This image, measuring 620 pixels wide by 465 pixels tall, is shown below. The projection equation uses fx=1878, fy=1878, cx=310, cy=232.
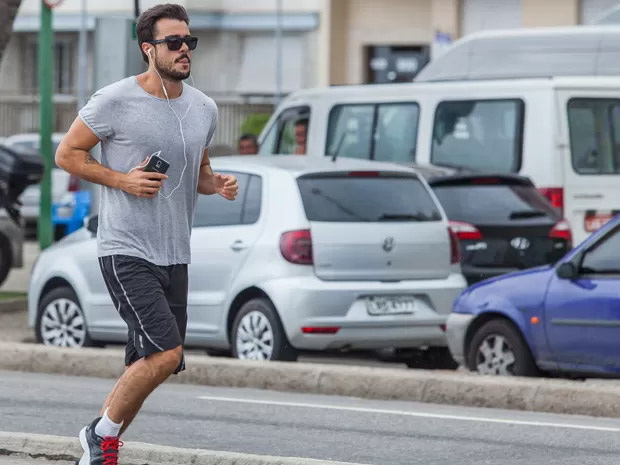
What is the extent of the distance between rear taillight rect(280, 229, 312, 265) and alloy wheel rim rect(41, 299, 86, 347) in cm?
215

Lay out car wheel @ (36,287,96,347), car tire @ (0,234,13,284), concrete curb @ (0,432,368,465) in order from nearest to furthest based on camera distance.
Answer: concrete curb @ (0,432,368,465), car wheel @ (36,287,96,347), car tire @ (0,234,13,284)

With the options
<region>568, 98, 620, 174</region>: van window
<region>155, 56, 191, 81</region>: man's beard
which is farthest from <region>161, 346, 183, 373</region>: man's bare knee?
<region>568, 98, 620, 174</region>: van window

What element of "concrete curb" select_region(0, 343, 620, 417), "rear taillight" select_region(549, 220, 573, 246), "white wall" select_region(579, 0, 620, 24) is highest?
"white wall" select_region(579, 0, 620, 24)

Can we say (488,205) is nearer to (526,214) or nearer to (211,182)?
(526,214)

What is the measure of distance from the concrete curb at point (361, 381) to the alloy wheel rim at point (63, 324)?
2.71ft

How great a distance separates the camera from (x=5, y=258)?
65.0 ft

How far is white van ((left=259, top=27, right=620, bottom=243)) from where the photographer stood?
17.0 meters

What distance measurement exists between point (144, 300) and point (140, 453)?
46.2 inches

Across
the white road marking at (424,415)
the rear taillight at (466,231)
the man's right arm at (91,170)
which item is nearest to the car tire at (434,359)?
the rear taillight at (466,231)

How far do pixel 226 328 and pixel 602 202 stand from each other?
18.0 ft

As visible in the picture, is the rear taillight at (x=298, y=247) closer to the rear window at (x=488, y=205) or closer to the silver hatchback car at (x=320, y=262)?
the silver hatchback car at (x=320, y=262)

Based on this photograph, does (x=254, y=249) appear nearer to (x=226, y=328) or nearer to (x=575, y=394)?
(x=226, y=328)

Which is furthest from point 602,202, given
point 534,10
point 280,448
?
point 534,10

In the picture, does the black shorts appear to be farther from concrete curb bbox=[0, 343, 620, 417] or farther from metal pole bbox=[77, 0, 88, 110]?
metal pole bbox=[77, 0, 88, 110]
